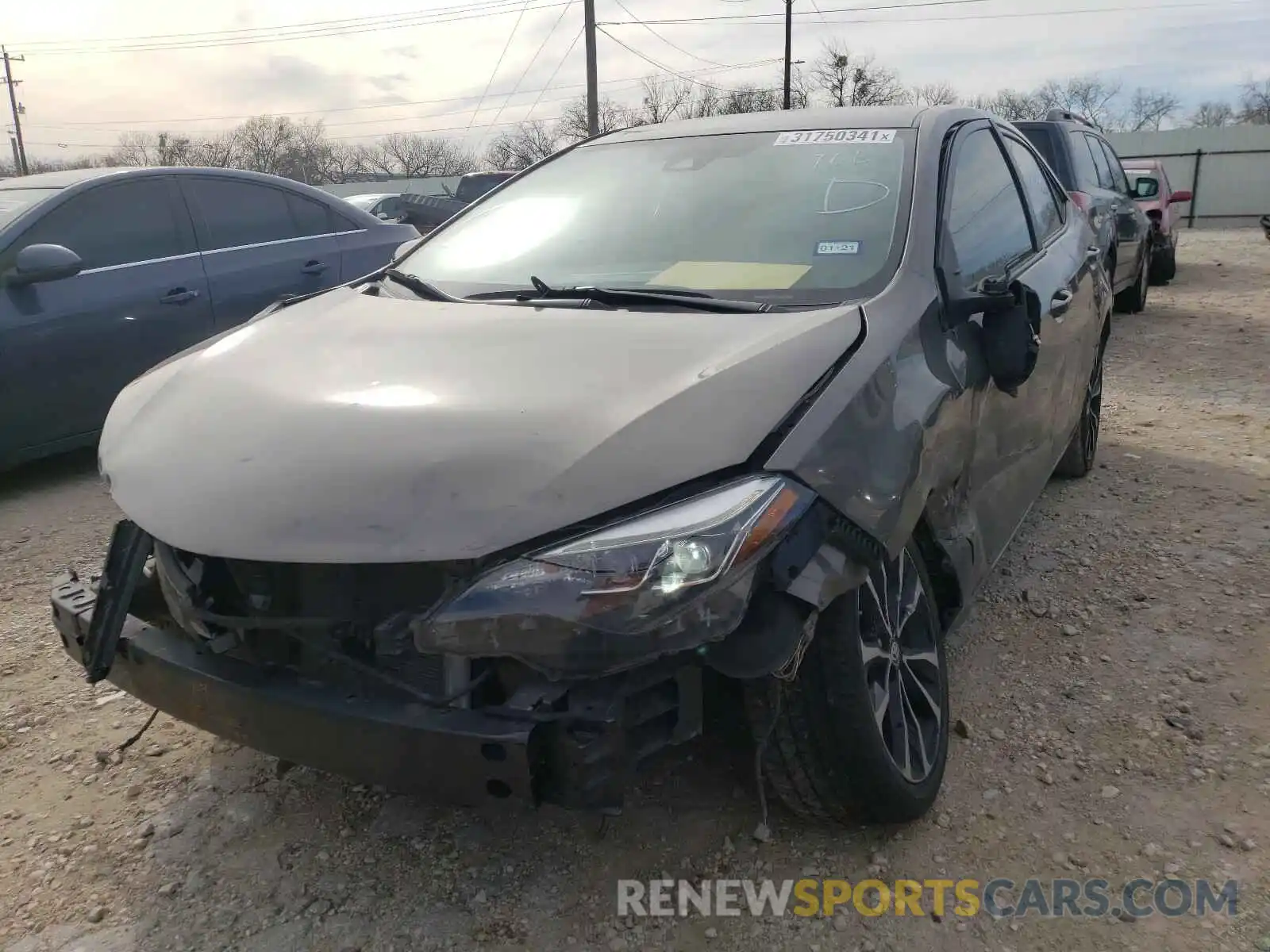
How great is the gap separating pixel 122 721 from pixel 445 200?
49.2 ft

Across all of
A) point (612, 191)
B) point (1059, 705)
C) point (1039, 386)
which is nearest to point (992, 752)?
point (1059, 705)

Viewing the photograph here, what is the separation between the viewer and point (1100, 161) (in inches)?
343

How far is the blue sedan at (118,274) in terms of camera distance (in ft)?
15.0

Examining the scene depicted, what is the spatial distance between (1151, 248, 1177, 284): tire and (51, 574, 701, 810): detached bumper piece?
12.0 metres

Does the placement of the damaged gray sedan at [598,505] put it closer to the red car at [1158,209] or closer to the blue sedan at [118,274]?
the blue sedan at [118,274]

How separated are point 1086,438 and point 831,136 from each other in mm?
2430

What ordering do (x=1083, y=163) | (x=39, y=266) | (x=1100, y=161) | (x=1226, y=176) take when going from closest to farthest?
(x=39, y=266) < (x=1083, y=163) < (x=1100, y=161) < (x=1226, y=176)

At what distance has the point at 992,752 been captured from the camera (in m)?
2.57

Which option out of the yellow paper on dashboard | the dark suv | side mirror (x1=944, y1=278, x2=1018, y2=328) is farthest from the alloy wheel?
the dark suv

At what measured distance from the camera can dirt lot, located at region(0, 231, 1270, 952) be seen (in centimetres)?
199

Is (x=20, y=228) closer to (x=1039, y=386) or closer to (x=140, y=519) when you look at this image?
(x=140, y=519)

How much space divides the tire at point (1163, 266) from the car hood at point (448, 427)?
11478 millimetres

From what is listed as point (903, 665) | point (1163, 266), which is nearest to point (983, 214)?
point (903, 665)

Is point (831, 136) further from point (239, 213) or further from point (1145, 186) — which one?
point (1145, 186)
